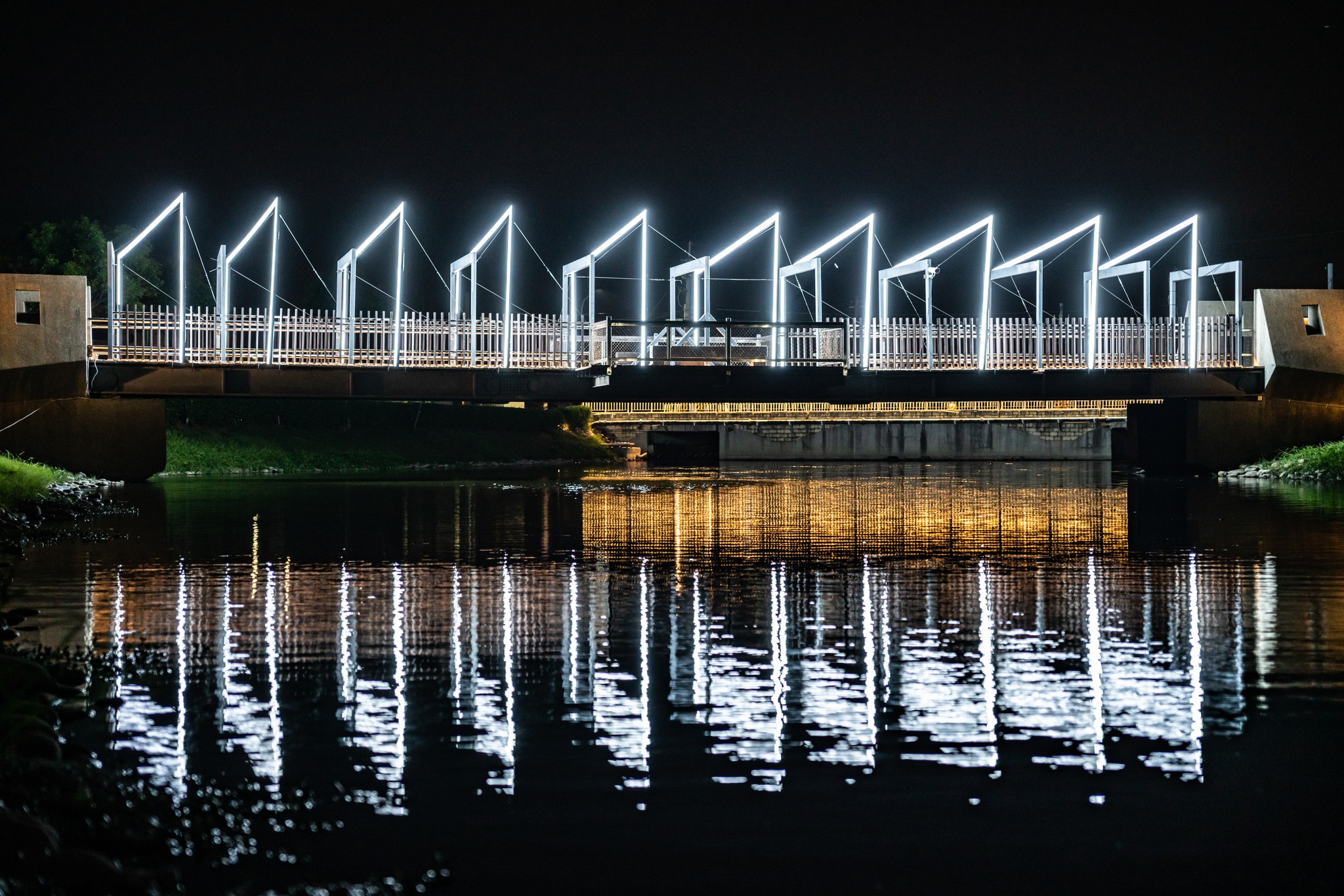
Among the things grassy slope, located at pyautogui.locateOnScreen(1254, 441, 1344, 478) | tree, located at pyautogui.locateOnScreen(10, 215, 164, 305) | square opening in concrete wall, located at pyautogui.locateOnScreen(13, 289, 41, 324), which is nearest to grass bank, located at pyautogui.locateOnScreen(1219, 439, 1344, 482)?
grassy slope, located at pyautogui.locateOnScreen(1254, 441, 1344, 478)

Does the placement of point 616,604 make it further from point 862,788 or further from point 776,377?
point 776,377

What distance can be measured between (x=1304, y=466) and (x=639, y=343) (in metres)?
22.0

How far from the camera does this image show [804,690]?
1175 cm

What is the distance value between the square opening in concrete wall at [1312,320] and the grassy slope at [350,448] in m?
39.2

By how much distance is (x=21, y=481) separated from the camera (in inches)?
1308

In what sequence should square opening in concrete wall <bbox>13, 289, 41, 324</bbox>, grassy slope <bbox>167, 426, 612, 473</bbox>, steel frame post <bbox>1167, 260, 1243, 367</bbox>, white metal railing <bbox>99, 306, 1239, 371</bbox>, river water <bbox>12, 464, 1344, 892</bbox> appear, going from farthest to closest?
grassy slope <bbox>167, 426, 612, 473</bbox>, steel frame post <bbox>1167, 260, 1243, 367</bbox>, white metal railing <bbox>99, 306, 1239, 371</bbox>, square opening in concrete wall <bbox>13, 289, 41, 324</bbox>, river water <bbox>12, 464, 1344, 892</bbox>

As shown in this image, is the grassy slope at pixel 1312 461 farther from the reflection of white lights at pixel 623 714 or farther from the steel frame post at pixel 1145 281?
the reflection of white lights at pixel 623 714

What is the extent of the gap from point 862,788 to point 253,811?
3.44 meters

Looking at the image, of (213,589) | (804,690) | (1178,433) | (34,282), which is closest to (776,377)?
(1178,433)

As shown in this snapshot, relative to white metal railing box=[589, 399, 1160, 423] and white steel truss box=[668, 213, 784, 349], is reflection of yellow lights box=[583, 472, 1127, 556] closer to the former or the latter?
white steel truss box=[668, 213, 784, 349]

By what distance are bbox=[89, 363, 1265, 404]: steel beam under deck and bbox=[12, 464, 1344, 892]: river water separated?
73.7 ft

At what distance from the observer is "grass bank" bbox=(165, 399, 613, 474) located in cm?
6450

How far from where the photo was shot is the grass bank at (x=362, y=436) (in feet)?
212

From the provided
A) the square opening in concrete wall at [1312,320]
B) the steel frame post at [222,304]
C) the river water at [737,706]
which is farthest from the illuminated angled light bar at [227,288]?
the square opening in concrete wall at [1312,320]
